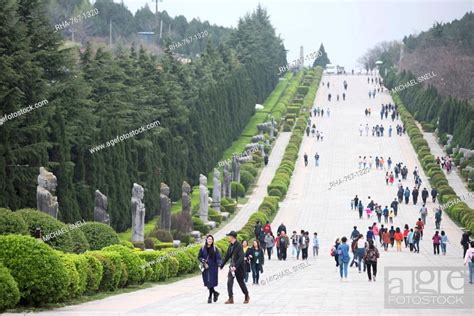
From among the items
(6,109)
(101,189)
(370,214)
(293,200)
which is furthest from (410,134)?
(6,109)

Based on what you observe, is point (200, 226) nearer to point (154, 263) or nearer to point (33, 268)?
point (154, 263)

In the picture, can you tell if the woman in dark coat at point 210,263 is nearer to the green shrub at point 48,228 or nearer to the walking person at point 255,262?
the green shrub at point 48,228

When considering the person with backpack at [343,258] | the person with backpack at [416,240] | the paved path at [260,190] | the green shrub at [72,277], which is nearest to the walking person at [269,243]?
the person with backpack at [416,240]

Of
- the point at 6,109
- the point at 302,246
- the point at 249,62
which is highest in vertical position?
the point at 249,62

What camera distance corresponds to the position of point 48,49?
48.3 metres

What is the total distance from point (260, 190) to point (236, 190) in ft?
16.1

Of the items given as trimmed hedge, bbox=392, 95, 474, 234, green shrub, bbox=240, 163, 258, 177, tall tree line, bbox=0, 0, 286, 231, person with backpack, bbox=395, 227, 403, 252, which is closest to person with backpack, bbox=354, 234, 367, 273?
person with backpack, bbox=395, 227, 403, 252

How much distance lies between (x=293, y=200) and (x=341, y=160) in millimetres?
19597

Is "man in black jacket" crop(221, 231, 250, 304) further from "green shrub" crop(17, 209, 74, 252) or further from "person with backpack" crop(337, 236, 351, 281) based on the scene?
"person with backpack" crop(337, 236, 351, 281)

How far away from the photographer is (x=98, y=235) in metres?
36.4

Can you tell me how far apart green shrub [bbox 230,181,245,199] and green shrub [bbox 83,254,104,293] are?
42.9 m

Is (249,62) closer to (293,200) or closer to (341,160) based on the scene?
(341,160)

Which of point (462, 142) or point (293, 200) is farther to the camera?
point (462, 142)

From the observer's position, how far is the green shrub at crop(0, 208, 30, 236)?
94.0ft
